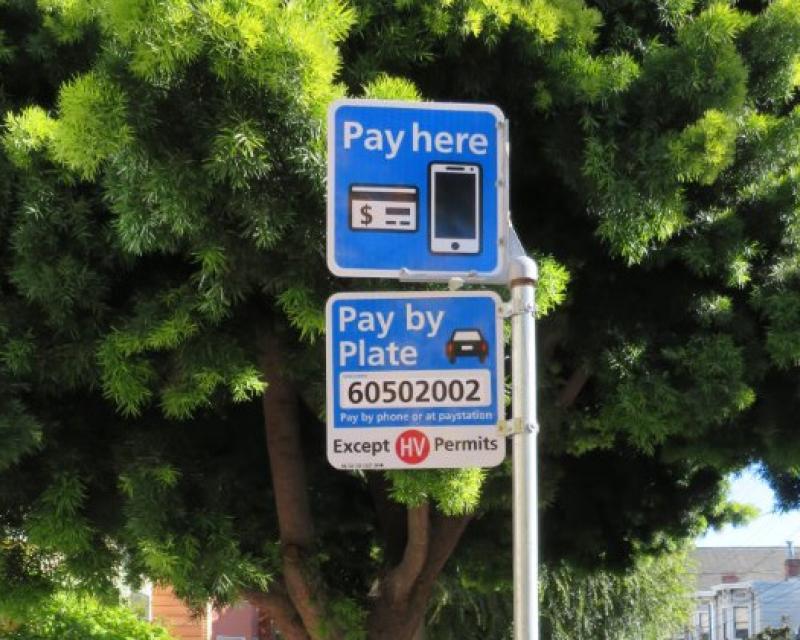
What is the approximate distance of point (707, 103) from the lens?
260 inches

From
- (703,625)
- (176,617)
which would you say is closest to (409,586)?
(176,617)

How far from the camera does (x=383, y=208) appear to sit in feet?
11.9

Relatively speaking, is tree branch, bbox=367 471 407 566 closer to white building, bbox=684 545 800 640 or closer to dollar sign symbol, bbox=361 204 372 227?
dollar sign symbol, bbox=361 204 372 227

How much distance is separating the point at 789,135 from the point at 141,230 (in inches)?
158

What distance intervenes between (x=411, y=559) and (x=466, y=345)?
5677mm

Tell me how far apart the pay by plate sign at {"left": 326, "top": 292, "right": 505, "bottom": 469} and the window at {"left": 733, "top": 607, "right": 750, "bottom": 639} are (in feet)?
155

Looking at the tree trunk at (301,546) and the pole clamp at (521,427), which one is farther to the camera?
the tree trunk at (301,546)

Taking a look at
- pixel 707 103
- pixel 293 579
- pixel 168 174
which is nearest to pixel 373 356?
pixel 168 174

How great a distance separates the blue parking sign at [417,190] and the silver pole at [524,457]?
7.3 inches

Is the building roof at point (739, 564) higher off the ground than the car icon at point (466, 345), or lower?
higher

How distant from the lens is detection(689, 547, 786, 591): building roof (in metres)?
54.1

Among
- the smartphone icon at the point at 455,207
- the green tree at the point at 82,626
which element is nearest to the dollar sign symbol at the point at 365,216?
the smartphone icon at the point at 455,207

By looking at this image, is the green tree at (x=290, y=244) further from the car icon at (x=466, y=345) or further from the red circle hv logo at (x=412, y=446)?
the red circle hv logo at (x=412, y=446)

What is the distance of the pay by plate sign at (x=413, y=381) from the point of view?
11.7 ft
